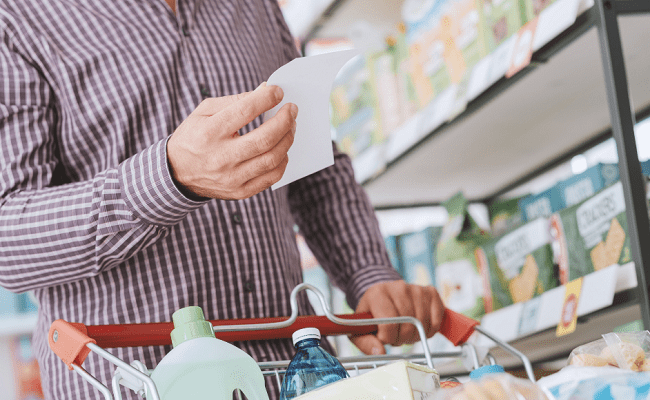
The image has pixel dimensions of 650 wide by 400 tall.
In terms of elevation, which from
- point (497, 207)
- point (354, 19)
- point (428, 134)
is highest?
point (354, 19)

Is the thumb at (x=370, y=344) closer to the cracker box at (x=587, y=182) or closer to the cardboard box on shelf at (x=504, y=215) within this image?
the cracker box at (x=587, y=182)

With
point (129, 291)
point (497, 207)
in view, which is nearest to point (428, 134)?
point (497, 207)

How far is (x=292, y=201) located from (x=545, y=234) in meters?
0.75

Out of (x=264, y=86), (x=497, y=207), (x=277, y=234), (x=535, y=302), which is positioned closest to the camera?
(x=264, y=86)

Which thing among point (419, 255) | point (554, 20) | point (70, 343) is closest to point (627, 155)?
point (554, 20)

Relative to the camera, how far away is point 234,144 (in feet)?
2.63

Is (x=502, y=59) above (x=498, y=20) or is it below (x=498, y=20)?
below

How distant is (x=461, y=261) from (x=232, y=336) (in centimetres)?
132

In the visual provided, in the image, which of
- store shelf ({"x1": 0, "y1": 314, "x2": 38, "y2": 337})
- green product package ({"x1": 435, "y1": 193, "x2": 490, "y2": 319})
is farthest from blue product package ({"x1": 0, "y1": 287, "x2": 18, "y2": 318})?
green product package ({"x1": 435, "y1": 193, "x2": 490, "y2": 319})

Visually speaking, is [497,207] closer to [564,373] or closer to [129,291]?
[129,291]

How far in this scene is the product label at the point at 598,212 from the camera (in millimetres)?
1553

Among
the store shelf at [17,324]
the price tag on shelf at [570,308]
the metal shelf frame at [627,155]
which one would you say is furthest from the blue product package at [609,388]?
the store shelf at [17,324]

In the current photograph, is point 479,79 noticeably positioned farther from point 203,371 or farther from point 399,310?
point 203,371

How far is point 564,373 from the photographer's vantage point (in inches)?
25.8
